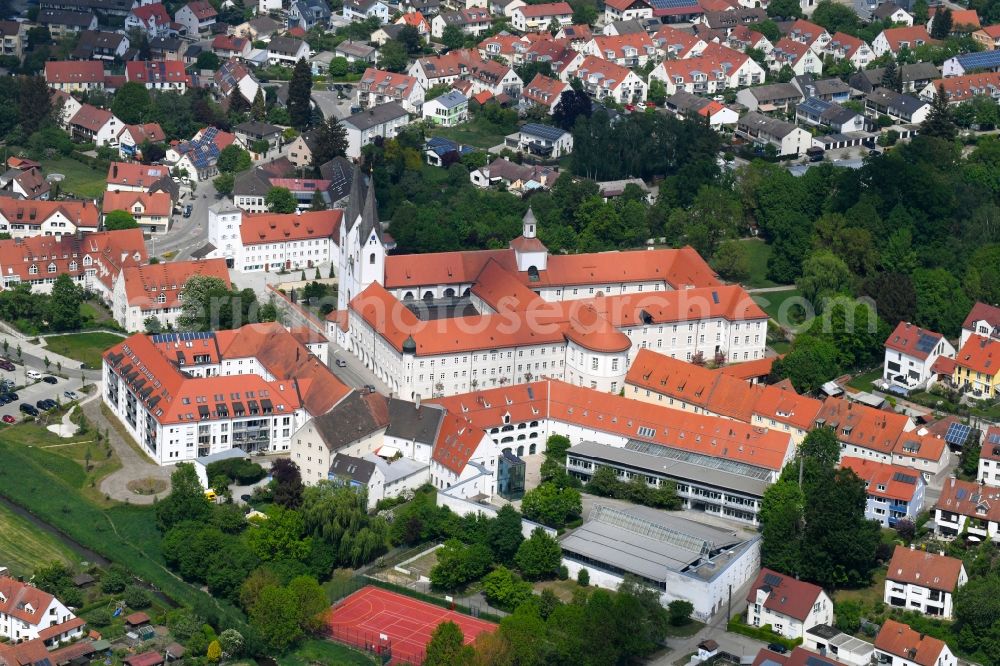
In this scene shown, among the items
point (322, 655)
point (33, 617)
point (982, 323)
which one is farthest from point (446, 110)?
point (33, 617)

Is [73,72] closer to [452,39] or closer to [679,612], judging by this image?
[452,39]

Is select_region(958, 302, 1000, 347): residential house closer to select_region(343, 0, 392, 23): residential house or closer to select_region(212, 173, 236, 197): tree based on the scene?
select_region(212, 173, 236, 197): tree

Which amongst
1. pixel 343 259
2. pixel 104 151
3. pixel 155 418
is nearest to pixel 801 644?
pixel 155 418

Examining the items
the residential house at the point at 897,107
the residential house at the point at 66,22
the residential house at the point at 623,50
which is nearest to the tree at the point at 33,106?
the residential house at the point at 66,22

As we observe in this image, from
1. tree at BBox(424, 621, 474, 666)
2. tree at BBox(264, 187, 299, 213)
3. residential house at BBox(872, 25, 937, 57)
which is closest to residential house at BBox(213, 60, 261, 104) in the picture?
tree at BBox(264, 187, 299, 213)

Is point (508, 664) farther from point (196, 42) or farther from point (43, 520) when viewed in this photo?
point (196, 42)

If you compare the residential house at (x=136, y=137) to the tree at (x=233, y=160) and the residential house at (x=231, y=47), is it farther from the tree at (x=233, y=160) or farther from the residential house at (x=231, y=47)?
the residential house at (x=231, y=47)
